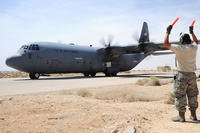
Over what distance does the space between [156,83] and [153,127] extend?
1382cm

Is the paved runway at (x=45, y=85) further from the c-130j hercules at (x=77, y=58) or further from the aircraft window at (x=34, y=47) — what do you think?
the aircraft window at (x=34, y=47)

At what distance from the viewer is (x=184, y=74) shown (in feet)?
25.3

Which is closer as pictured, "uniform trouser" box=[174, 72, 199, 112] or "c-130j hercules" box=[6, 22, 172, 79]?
"uniform trouser" box=[174, 72, 199, 112]

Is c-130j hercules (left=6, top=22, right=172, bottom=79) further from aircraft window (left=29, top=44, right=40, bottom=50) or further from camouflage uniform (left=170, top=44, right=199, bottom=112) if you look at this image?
camouflage uniform (left=170, top=44, right=199, bottom=112)

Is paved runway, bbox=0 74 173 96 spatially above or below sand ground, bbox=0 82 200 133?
above

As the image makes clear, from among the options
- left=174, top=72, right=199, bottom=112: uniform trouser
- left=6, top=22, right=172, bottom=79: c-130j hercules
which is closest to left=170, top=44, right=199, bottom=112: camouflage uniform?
left=174, top=72, right=199, bottom=112: uniform trouser

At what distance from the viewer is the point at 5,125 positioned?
25.3 feet

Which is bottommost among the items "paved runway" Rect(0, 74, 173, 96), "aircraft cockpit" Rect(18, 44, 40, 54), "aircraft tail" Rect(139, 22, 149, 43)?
"paved runway" Rect(0, 74, 173, 96)

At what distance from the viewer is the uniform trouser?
25.2 ft

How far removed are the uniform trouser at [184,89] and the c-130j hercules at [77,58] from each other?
19.8 metres

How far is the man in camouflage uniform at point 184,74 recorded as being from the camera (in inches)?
302

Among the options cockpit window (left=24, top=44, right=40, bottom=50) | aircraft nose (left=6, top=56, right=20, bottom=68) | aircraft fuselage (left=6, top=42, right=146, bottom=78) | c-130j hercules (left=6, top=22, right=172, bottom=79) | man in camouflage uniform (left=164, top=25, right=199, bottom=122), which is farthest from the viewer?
cockpit window (left=24, top=44, right=40, bottom=50)

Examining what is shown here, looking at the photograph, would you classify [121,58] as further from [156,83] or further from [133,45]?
[156,83]

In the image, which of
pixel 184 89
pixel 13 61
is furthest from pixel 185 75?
pixel 13 61
